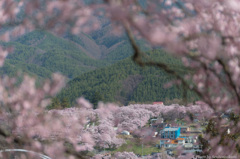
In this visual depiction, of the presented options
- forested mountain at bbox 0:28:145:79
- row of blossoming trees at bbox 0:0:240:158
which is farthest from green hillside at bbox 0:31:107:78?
row of blossoming trees at bbox 0:0:240:158

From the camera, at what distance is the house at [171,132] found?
16.8 metres

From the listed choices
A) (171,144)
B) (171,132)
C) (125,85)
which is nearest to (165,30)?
(171,144)

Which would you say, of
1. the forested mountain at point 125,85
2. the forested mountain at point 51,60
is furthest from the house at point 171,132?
the forested mountain at point 51,60

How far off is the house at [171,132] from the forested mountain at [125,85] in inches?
674

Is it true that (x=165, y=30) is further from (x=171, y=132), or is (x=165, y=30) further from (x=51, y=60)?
(x=51, y=60)

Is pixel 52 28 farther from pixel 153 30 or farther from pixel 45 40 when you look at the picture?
pixel 45 40

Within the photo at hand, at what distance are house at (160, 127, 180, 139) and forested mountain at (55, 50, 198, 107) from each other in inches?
674

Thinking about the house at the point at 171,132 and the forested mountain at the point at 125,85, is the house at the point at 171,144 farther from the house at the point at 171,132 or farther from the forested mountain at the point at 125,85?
the forested mountain at the point at 125,85

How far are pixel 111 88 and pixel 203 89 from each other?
4237cm

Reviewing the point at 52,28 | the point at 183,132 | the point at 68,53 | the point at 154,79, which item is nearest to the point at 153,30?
the point at 52,28

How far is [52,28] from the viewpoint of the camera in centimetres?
203

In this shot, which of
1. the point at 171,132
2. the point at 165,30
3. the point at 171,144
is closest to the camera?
the point at 165,30

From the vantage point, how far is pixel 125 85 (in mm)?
47094

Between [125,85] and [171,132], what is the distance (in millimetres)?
29674
